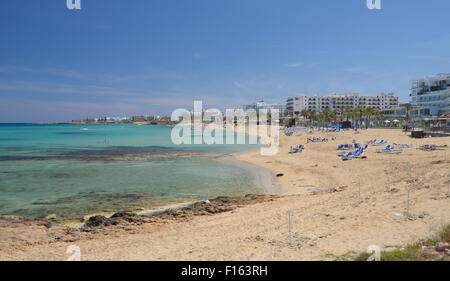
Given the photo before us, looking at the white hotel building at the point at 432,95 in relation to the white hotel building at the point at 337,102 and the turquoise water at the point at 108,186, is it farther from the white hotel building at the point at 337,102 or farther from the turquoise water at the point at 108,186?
the turquoise water at the point at 108,186

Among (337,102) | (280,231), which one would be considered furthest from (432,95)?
(280,231)

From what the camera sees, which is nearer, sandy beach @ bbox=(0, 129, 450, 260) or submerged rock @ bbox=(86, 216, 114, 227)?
sandy beach @ bbox=(0, 129, 450, 260)

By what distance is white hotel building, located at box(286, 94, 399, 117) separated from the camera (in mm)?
108125

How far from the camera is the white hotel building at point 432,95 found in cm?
5262

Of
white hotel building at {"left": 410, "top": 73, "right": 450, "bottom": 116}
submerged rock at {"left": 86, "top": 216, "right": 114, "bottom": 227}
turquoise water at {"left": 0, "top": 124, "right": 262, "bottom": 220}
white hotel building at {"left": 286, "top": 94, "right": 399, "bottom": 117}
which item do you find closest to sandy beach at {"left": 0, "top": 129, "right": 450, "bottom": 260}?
submerged rock at {"left": 86, "top": 216, "right": 114, "bottom": 227}

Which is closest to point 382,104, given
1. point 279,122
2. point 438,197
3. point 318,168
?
point 279,122

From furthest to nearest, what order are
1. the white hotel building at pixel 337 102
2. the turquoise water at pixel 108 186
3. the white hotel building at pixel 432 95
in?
the white hotel building at pixel 337 102, the white hotel building at pixel 432 95, the turquoise water at pixel 108 186

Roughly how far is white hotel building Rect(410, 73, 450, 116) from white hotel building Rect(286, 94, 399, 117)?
42420 millimetres

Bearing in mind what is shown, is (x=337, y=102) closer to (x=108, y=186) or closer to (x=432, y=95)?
(x=432, y=95)

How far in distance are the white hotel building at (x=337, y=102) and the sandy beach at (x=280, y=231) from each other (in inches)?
3977

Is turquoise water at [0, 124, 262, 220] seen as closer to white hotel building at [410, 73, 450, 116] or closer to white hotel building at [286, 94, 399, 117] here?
white hotel building at [410, 73, 450, 116]

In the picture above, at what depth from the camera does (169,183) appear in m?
16.7

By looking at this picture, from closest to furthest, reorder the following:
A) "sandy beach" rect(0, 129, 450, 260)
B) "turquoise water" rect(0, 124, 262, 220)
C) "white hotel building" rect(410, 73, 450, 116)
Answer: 1. "sandy beach" rect(0, 129, 450, 260)
2. "turquoise water" rect(0, 124, 262, 220)
3. "white hotel building" rect(410, 73, 450, 116)

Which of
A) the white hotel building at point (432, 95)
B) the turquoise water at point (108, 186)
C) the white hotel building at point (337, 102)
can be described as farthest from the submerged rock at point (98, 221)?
the white hotel building at point (337, 102)
